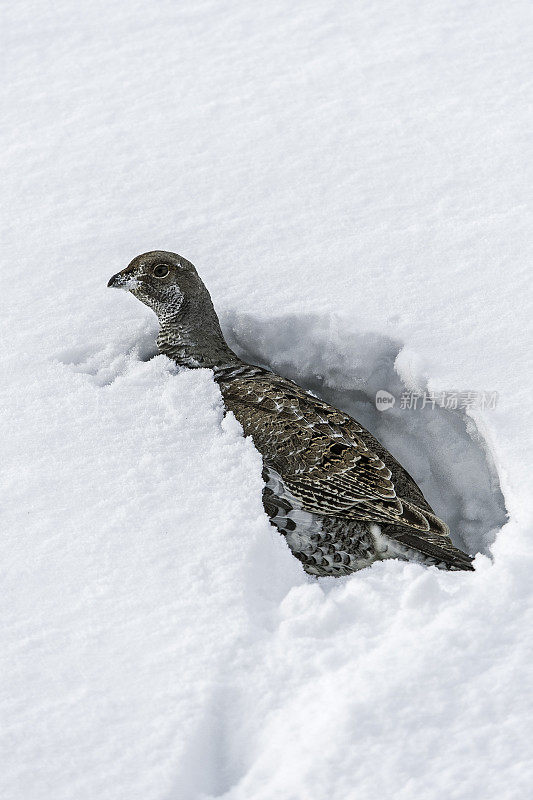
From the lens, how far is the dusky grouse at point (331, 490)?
3660mm

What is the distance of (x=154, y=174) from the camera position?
499 cm

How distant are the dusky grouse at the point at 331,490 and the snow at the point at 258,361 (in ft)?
0.79

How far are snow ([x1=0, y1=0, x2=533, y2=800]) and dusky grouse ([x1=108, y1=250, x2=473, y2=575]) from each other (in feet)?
0.79

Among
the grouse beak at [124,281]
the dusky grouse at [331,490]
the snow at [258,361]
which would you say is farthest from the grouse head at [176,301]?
the dusky grouse at [331,490]

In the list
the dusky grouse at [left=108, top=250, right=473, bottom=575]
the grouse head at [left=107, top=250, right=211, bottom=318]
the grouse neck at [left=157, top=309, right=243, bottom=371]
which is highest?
the grouse head at [left=107, top=250, right=211, bottom=318]

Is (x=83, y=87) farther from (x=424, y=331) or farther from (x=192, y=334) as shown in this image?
(x=424, y=331)

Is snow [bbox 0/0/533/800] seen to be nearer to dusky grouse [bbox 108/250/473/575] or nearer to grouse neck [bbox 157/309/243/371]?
grouse neck [bbox 157/309/243/371]

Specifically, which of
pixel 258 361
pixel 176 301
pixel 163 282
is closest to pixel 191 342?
pixel 176 301

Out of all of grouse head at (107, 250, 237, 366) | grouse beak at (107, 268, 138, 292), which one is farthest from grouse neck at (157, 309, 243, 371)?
grouse beak at (107, 268, 138, 292)

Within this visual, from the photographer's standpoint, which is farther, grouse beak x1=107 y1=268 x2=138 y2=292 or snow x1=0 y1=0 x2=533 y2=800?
grouse beak x1=107 y1=268 x2=138 y2=292

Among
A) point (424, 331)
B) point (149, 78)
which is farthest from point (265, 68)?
point (424, 331)

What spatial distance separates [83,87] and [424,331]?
3133mm

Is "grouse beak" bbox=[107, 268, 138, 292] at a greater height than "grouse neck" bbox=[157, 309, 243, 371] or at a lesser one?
greater

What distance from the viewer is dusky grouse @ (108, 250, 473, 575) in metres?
3.66
